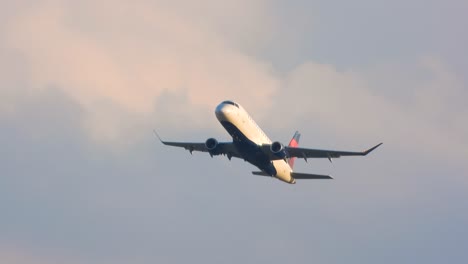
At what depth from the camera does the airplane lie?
98.0 meters

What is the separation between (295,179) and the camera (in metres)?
113

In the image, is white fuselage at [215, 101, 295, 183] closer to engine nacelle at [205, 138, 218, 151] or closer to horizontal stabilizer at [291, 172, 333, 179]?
engine nacelle at [205, 138, 218, 151]

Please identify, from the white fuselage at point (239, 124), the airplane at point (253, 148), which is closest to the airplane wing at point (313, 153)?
the airplane at point (253, 148)

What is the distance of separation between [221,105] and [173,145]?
15.8 m

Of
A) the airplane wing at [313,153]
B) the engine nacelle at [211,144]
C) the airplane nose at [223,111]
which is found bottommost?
the airplane wing at [313,153]

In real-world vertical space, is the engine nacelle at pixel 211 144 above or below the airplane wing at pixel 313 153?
above

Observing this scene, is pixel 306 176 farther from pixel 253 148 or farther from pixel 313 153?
pixel 253 148

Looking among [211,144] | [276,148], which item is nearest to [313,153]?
[276,148]

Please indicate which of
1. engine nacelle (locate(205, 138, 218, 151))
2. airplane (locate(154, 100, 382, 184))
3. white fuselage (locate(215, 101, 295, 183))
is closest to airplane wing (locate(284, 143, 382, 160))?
airplane (locate(154, 100, 382, 184))

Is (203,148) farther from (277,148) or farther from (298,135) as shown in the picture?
(298,135)

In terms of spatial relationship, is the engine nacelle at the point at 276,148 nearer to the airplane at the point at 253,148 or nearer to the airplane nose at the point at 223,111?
the airplane at the point at 253,148

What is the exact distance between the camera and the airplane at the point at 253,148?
9800 cm

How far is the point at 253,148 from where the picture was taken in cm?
10131

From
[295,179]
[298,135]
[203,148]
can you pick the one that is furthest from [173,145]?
[298,135]
